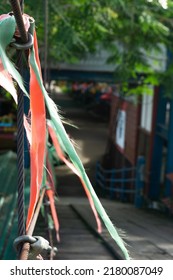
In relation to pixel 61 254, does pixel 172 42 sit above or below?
above

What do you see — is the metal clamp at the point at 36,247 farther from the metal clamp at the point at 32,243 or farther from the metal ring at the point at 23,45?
the metal ring at the point at 23,45

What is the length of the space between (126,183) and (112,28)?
239 inches

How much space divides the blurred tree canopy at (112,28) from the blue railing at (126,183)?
6.73 ft

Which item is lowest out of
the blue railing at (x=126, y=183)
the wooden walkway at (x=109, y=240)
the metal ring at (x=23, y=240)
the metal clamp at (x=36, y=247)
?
the blue railing at (x=126, y=183)

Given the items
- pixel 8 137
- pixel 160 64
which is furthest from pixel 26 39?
pixel 8 137

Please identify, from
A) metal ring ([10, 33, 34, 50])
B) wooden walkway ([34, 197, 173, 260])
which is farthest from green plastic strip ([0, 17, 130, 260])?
wooden walkway ([34, 197, 173, 260])

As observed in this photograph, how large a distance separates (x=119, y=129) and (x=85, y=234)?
A: 33.9 feet

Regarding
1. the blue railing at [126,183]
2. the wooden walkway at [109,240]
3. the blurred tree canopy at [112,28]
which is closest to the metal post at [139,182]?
the blue railing at [126,183]

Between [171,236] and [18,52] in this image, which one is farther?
[171,236]

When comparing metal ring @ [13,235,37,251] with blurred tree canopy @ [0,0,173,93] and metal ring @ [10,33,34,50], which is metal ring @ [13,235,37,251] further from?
blurred tree canopy @ [0,0,173,93]

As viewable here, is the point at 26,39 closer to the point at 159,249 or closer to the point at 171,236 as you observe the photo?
the point at 159,249

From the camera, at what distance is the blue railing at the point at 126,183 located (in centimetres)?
1172

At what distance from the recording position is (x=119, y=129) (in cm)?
1678

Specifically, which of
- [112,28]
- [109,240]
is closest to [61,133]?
[109,240]
